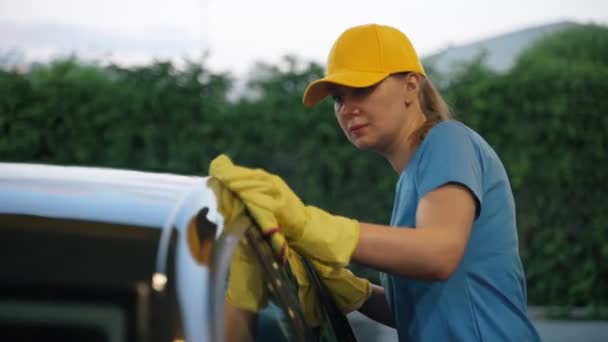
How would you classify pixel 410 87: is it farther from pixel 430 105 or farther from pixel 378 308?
pixel 378 308

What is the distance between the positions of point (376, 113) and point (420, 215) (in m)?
0.41

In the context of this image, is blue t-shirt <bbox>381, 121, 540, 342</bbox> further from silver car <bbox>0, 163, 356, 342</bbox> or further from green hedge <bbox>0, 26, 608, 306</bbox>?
green hedge <bbox>0, 26, 608, 306</bbox>

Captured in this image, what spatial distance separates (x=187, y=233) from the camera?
1900 mm

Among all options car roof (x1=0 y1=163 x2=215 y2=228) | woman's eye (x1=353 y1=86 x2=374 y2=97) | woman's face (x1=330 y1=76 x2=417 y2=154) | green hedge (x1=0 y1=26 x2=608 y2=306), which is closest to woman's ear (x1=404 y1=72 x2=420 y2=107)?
woman's face (x1=330 y1=76 x2=417 y2=154)

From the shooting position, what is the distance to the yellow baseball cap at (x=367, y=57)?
3.01 m

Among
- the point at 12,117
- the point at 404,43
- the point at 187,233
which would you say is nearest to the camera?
the point at 187,233

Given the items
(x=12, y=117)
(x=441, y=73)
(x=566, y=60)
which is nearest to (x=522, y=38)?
(x=566, y=60)

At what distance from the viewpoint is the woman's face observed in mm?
3045

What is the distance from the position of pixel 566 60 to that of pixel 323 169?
2.23 meters

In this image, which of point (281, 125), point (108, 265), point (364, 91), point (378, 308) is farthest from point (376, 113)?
point (281, 125)

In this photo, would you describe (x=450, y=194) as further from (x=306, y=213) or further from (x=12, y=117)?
(x=12, y=117)

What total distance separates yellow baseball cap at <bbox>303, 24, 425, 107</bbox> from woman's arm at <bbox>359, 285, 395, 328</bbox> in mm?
631

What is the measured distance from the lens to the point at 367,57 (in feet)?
9.94

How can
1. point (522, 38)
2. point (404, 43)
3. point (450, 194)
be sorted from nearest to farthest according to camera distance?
point (450, 194)
point (404, 43)
point (522, 38)
